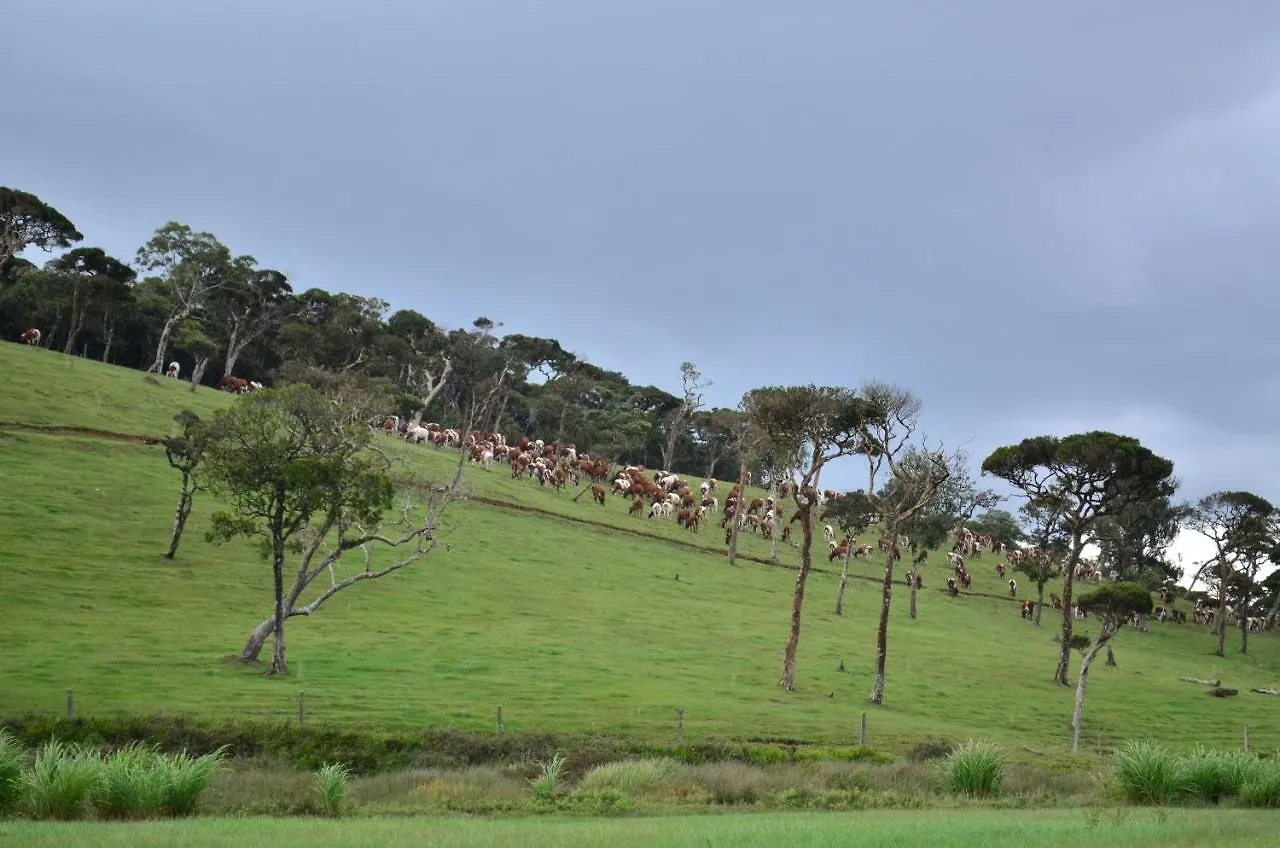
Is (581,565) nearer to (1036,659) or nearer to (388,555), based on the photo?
(388,555)

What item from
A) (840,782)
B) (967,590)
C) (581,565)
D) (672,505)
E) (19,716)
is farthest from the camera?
(672,505)

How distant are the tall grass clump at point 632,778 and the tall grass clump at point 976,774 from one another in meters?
5.84

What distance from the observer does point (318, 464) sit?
33156 millimetres

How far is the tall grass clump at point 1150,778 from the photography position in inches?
728

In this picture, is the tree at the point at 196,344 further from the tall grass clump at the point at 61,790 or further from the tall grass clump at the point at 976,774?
the tall grass clump at the point at 976,774

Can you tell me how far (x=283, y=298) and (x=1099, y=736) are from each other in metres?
86.2

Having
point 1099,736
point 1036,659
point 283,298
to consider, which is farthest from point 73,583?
point 283,298

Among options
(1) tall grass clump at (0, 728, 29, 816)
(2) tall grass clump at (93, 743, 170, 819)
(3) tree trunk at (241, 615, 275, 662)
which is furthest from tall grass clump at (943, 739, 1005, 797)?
(3) tree trunk at (241, 615, 275, 662)

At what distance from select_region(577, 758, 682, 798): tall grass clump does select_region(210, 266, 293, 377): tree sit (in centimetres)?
7642

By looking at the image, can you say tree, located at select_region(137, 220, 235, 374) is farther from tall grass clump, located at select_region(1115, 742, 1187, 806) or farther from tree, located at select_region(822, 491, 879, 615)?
tall grass clump, located at select_region(1115, 742, 1187, 806)

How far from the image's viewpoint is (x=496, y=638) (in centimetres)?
4050

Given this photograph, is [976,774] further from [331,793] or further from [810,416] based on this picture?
[810,416]

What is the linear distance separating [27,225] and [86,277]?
11.7 m

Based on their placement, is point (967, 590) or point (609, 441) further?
point (609, 441)
